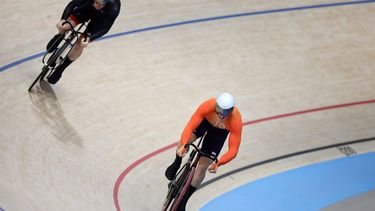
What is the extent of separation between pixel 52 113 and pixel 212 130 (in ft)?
6.00

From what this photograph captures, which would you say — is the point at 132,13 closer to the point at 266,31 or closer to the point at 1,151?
the point at 266,31

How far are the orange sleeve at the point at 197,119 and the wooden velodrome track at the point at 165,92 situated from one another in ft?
2.84

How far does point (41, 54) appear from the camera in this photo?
23.1 ft

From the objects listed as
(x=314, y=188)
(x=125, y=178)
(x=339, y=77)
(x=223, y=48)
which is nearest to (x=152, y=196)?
(x=125, y=178)

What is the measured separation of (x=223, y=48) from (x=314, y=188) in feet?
7.05

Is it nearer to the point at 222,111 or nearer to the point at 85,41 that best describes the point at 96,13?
the point at 85,41

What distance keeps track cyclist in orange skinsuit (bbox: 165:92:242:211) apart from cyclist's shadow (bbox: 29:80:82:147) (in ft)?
4.37

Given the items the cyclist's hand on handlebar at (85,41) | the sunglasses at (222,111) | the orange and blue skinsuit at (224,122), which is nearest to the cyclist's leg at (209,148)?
the orange and blue skinsuit at (224,122)

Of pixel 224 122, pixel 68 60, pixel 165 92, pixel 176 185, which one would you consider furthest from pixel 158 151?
pixel 224 122

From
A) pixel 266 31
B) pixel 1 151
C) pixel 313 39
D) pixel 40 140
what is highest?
pixel 313 39

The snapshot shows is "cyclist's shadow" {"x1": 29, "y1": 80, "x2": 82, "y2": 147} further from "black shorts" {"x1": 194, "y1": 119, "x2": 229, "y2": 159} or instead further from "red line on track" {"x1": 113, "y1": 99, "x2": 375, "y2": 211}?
"black shorts" {"x1": 194, "y1": 119, "x2": 229, "y2": 159}

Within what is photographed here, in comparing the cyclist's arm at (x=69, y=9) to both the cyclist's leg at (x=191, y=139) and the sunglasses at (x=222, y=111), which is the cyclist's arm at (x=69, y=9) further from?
the sunglasses at (x=222, y=111)

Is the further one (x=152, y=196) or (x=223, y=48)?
(x=223, y=48)

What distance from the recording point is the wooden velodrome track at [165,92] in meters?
5.54
